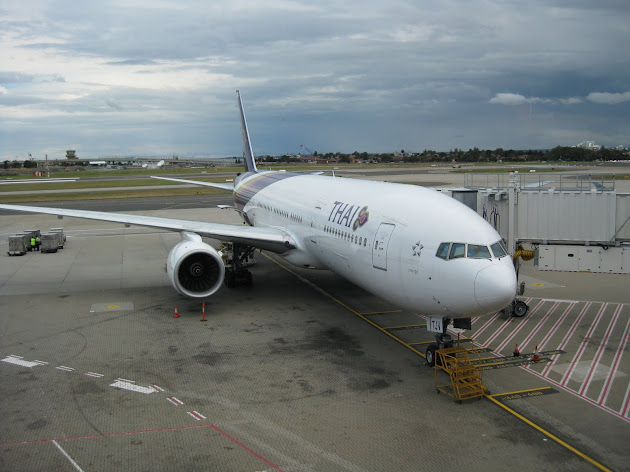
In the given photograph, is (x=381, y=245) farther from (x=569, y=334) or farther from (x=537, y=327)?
(x=569, y=334)

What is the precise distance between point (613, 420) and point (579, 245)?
24.4 ft

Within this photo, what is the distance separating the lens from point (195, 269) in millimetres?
18469

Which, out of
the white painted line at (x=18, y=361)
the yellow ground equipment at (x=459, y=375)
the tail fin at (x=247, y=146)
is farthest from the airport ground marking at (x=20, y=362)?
the tail fin at (x=247, y=146)

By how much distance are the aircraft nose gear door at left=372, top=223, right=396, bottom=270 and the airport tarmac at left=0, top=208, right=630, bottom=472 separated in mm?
2517

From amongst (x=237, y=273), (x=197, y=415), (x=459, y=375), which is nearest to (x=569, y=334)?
(x=459, y=375)

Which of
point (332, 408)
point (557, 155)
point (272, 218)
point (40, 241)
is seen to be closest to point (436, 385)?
point (332, 408)

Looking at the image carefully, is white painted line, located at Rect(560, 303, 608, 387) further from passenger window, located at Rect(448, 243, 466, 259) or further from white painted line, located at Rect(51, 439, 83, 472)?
white painted line, located at Rect(51, 439, 83, 472)

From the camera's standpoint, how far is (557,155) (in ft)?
373

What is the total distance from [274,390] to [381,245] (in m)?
4.22

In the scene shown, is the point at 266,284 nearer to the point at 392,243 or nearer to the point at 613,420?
the point at 392,243

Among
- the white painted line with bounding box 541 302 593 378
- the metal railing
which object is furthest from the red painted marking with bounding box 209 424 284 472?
the metal railing

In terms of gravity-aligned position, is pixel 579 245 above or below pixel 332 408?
above

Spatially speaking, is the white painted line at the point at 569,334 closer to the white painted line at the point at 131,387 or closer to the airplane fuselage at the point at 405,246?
the airplane fuselage at the point at 405,246

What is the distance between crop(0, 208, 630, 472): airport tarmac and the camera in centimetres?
965
